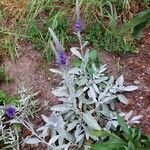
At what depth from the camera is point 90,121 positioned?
2.88 meters

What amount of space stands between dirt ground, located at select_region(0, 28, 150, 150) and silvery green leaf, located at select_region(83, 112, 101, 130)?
321 mm

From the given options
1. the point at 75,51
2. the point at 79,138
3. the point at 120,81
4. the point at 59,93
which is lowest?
the point at 79,138

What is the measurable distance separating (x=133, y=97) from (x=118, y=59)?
378 mm

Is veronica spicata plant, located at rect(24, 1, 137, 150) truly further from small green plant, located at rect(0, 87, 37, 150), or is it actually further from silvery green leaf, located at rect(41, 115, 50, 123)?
small green plant, located at rect(0, 87, 37, 150)

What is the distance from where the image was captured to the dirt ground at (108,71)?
10.5 ft

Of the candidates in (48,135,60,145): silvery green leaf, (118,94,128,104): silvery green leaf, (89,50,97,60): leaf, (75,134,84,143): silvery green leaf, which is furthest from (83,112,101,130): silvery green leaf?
(89,50,97,60): leaf

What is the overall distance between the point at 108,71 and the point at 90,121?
1.95 ft

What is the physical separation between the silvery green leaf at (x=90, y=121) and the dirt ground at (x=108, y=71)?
321 mm

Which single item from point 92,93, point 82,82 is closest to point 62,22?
point 82,82

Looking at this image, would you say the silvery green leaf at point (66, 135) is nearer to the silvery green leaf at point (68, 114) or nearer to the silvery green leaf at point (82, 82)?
the silvery green leaf at point (68, 114)

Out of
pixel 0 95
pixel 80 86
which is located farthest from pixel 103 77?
pixel 0 95

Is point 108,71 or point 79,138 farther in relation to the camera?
point 108,71

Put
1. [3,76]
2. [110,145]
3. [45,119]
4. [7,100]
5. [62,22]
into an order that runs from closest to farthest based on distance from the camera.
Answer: [110,145] < [45,119] < [7,100] < [3,76] < [62,22]

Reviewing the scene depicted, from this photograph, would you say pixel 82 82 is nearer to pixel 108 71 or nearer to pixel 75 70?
pixel 75 70
